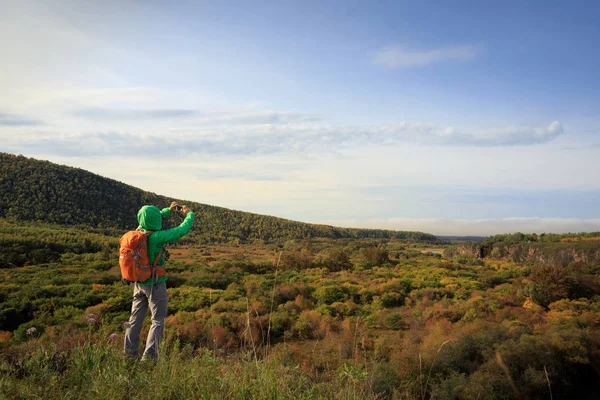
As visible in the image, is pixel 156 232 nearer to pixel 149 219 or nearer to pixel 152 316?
pixel 149 219

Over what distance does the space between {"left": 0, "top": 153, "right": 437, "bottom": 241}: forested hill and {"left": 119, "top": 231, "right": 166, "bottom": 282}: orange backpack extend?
55.3m

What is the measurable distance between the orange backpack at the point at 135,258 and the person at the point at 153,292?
99 mm

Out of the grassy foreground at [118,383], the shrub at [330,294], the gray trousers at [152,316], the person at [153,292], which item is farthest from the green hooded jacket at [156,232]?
the shrub at [330,294]

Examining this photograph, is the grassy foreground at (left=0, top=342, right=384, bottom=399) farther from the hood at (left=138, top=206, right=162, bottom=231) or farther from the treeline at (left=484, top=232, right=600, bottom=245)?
the treeline at (left=484, top=232, right=600, bottom=245)

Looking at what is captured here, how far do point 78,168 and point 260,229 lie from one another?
122 feet

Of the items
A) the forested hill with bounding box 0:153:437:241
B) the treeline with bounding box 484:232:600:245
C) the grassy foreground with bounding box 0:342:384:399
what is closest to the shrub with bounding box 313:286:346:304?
the grassy foreground with bounding box 0:342:384:399

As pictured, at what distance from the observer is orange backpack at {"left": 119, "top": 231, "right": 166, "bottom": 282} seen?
166 inches

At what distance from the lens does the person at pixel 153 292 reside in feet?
14.2

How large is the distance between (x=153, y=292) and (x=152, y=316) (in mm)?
276

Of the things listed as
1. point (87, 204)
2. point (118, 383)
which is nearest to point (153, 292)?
point (118, 383)

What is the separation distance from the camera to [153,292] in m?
4.44

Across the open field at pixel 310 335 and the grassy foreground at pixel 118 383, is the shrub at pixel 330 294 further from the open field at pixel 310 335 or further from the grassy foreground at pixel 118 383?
the grassy foreground at pixel 118 383

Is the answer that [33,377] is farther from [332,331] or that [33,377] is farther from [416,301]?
[416,301]

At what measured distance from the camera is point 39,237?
32.2 meters
